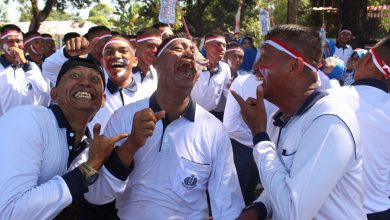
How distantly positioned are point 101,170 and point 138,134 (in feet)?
1.15

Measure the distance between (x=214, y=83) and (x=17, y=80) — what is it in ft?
8.54

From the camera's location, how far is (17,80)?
5.38 m

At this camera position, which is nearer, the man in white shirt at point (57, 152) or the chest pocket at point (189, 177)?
the man in white shirt at point (57, 152)

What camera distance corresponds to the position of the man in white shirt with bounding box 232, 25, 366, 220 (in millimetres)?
1810

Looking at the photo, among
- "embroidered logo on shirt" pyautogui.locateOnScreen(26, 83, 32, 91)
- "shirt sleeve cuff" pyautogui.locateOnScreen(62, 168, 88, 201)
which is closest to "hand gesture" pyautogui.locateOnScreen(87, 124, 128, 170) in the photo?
"shirt sleeve cuff" pyautogui.locateOnScreen(62, 168, 88, 201)

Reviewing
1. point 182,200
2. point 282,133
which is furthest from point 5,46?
point 282,133

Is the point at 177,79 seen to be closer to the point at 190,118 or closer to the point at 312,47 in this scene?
the point at 190,118

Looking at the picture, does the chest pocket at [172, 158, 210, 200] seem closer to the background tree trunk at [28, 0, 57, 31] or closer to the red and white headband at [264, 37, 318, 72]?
the red and white headband at [264, 37, 318, 72]

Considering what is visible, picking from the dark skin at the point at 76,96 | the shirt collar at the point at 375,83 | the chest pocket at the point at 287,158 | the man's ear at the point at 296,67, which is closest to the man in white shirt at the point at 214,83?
the shirt collar at the point at 375,83

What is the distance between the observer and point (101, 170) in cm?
238

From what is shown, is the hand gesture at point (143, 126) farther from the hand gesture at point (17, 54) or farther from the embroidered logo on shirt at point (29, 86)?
the hand gesture at point (17, 54)

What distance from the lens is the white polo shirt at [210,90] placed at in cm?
564

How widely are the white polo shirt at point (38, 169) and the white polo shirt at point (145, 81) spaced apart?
6.86 ft

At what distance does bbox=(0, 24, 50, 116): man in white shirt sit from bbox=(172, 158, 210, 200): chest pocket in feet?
11.5
